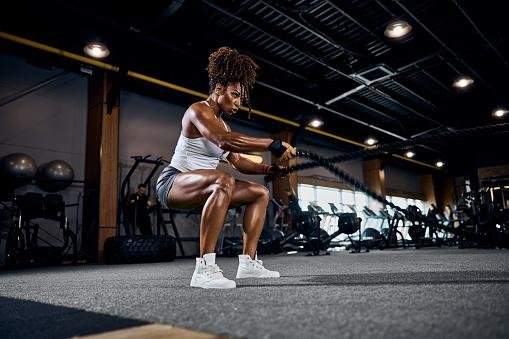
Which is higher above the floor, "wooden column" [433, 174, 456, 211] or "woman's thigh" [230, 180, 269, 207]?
"wooden column" [433, 174, 456, 211]

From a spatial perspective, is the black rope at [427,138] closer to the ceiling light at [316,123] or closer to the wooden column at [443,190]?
the ceiling light at [316,123]

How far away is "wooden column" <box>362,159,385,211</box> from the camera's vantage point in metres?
13.1

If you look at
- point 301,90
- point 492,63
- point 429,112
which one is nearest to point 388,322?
point 301,90

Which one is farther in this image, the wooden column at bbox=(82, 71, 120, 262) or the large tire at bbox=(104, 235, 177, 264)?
the wooden column at bbox=(82, 71, 120, 262)

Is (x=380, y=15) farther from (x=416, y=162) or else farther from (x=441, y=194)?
(x=441, y=194)

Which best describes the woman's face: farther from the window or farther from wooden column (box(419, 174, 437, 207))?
wooden column (box(419, 174, 437, 207))

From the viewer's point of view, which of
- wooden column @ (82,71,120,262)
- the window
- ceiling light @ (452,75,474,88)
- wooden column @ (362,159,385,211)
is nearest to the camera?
wooden column @ (82,71,120,262)

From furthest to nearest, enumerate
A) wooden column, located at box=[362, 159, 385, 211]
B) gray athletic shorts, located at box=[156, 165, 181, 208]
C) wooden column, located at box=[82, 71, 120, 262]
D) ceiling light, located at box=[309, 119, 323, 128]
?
wooden column, located at box=[362, 159, 385, 211] < ceiling light, located at box=[309, 119, 323, 128] < wooden column, located at box=[82, 71, 120, 262] < gray athletic shorts, located at box=[156, 165, 181, 208]

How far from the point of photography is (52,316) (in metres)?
1.15

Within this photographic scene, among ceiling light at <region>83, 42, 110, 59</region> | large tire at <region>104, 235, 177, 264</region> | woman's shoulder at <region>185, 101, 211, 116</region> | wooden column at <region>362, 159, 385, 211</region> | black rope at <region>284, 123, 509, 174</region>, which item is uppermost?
ceiling light at <region>83, 42, 110, 59</region>

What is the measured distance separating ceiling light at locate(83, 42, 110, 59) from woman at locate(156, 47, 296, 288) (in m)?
4.00

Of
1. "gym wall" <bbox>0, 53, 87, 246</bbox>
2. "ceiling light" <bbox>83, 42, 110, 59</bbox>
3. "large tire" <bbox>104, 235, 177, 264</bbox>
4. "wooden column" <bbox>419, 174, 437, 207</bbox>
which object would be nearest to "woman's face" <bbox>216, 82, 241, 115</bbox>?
"large tire" <bbox>104, 235, 177, 264</bbox>

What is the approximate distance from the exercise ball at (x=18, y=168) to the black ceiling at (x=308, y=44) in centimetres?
172

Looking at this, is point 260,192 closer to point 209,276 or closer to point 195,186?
point 195,186
